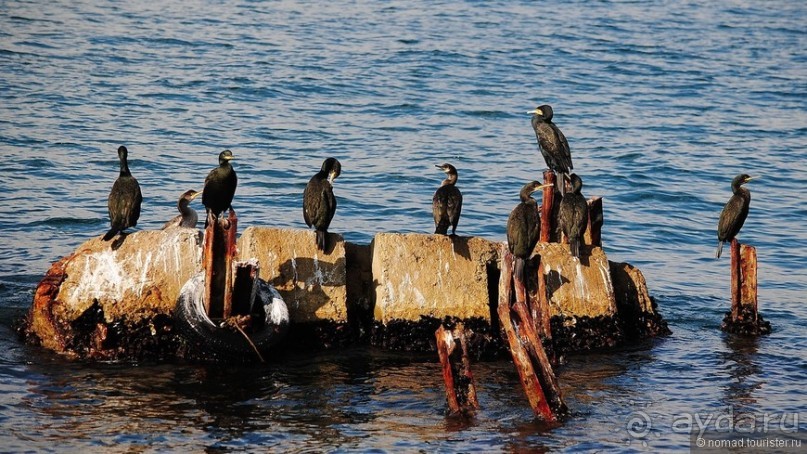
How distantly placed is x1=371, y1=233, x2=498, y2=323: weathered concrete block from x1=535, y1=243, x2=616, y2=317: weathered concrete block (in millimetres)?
707

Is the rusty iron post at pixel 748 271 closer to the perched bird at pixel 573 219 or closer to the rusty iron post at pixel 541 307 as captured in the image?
the perched bird at pixel 573 219

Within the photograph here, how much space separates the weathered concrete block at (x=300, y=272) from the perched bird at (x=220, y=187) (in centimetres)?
38

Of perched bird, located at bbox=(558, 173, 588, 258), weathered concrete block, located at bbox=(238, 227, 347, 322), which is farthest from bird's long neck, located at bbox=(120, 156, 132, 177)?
perched bird, located at bbox=(558, 173, 588, 258)

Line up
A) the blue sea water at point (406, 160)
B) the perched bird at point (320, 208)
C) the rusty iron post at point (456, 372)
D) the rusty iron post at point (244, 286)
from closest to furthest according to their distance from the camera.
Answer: the rusty iron post at point (456, 372) < the blue sea water at point (406, 160) < the rusty iron post at point (244, 286) < the perched bird at point (320, 208)

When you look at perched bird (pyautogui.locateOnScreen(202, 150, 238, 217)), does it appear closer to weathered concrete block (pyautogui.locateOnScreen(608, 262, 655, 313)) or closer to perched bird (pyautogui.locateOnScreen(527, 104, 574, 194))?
perched bird (pyautogui.locateOnScreen(527, 104, 574, 194))

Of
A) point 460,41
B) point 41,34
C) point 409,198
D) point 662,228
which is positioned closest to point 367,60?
point 460,41

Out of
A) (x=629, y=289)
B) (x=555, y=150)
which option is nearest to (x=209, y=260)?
(x=555, y=150)

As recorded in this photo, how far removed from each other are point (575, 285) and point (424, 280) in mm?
1577

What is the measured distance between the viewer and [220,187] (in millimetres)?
11391

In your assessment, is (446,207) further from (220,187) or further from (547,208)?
(220,187)

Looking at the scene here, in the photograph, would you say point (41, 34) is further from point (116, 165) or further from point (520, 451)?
point (520, 451)

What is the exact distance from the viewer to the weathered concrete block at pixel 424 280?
11.6 meters

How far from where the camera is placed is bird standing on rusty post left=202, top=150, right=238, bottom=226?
11398 millimetres

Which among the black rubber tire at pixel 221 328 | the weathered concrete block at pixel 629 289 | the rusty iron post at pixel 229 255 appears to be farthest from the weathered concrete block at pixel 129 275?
the weathered concrete block at pixel 629 289
